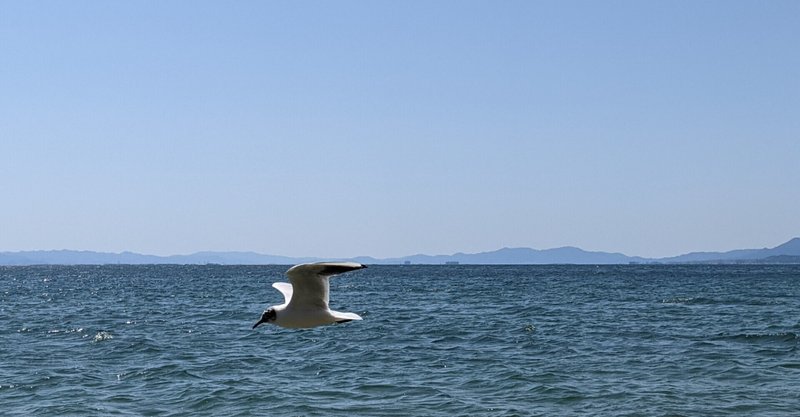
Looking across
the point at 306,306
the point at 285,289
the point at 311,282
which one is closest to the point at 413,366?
the point at 285,289

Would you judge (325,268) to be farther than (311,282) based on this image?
No

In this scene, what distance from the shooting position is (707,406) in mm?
20750

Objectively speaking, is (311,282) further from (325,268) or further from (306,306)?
(325,268)

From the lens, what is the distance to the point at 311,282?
12.4 metres

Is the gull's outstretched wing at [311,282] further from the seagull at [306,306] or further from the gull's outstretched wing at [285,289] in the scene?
the gull's outstretched wing at [285,289]

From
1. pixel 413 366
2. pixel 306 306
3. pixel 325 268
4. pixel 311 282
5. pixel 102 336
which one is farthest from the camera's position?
pixel 102 336

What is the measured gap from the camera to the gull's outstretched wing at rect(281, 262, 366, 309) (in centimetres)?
1141

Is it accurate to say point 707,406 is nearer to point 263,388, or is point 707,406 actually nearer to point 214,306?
point 263,388

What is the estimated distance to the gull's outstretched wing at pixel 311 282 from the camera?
1141 cm

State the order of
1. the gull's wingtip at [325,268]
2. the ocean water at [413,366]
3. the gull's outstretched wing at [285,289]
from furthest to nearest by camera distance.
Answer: the ocean water at [413,366] → the gull's outstretched wing at [285,289] → the gull's wingtip at [325,268]

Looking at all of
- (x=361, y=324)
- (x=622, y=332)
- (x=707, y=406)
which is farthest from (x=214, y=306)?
(x=707, y=406)

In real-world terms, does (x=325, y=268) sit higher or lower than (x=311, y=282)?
higher

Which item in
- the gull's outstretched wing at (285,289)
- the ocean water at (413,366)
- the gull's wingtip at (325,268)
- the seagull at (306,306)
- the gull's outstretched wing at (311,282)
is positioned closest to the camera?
the gull's wingtip at (325,268)

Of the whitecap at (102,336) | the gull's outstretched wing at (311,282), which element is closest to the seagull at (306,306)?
the gull's outstretched wing at (311,282)
